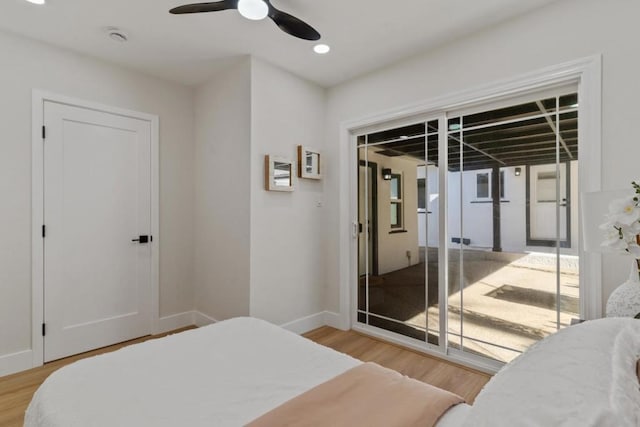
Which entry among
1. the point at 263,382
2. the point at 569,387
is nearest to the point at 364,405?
the point at 263,382

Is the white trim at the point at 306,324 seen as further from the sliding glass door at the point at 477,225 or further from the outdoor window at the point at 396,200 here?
the outdoor window at the point at 396,200

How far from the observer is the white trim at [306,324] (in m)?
3.11

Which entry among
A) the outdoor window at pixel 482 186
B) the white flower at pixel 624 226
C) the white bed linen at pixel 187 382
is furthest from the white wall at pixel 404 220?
the white bed linen at pixel 187 382

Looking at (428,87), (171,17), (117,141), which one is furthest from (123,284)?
(428,87)

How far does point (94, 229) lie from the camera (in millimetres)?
2838

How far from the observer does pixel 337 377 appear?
117cm

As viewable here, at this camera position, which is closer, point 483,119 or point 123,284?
point 483,119

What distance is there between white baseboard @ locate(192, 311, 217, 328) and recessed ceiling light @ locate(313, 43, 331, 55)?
9.07 feet

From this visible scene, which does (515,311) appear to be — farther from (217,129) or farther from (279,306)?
(217,129)

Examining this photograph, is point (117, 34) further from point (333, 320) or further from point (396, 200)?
point (333, 320)

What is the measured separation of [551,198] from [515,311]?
888 mm

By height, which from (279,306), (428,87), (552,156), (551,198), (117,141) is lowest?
(279,306)

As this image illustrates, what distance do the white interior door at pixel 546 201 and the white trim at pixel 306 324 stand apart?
216 centimetres

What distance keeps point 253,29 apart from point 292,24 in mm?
597
